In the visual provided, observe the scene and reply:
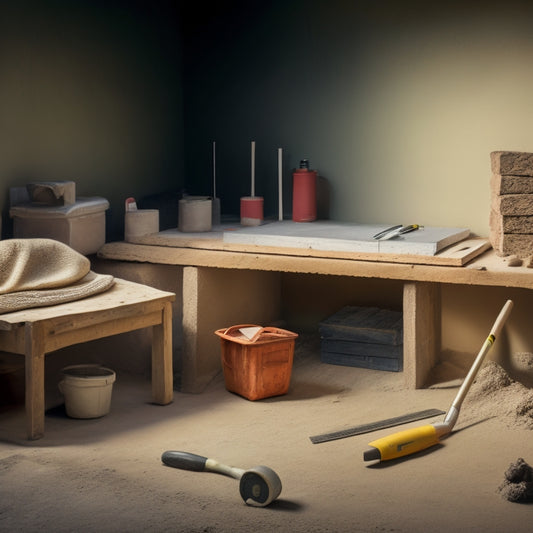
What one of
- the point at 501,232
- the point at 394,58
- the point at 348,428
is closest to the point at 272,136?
the point at 394,58

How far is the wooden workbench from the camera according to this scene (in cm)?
423

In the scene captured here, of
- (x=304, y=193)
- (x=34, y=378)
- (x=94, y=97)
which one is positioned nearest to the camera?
(x=34, y=378)

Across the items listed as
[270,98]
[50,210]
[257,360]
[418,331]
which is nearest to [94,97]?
[50,210]

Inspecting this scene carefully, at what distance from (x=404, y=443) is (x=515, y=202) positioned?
134 centimetres

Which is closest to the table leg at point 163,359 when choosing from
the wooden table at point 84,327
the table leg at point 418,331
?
the wooden table at point 84,327

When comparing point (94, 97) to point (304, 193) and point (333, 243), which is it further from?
point (333, 243)

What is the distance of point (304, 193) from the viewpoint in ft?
17.1

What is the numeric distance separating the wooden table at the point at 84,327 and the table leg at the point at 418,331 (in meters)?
1.15

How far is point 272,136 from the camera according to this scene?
18.1 feet

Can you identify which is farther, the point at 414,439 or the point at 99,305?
the point at 99,305

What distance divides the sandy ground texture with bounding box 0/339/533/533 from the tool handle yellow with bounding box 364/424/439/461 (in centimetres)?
4

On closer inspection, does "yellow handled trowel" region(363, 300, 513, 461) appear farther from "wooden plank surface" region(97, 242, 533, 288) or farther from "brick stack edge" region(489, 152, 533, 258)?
"brick stack edge" region(489, 152, 533, 258)

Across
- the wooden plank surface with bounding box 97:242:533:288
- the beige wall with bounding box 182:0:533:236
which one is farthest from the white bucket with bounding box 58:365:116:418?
the beige wall with bounding box 182:0:533:236

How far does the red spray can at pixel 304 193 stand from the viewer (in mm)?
5195
